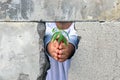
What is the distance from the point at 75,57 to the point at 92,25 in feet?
1.15

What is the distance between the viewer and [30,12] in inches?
156

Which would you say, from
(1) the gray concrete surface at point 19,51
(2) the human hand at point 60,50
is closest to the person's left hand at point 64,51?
(2) the human hand at point 60,50

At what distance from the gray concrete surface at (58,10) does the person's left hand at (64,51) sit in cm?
26

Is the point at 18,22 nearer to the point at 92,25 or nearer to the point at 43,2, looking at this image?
the point at 43,2

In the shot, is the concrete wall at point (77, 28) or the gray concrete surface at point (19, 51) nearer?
the concrete wall at point (77, 28)

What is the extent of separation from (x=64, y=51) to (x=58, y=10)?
401 mm

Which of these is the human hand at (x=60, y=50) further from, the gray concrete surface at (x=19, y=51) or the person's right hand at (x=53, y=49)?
the gray concrete surface at (x=19, y=51)

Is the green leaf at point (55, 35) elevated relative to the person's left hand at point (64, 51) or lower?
elevated

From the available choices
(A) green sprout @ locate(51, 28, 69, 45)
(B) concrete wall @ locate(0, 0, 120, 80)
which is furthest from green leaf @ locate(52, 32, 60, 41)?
(B) concrete wall @ locate(0, 0, 120, 80)

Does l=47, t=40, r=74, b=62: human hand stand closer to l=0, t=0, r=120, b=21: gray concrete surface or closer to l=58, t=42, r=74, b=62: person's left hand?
l=58, t=42, r=74, b=62: person's left hand

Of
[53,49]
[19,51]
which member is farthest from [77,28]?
[19,51]

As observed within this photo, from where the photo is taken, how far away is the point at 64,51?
3908 mm

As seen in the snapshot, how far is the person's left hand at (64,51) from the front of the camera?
388 cm

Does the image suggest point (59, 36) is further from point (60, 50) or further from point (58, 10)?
point (58, 10)
